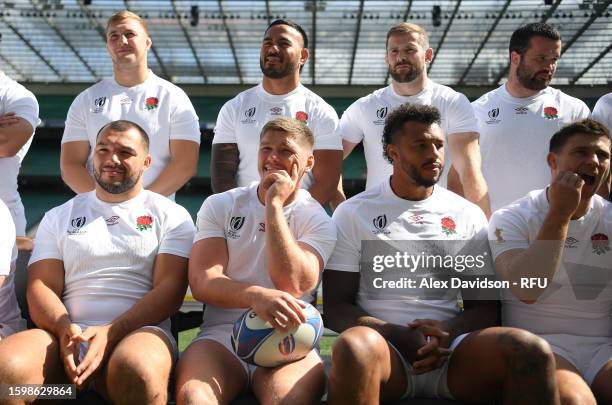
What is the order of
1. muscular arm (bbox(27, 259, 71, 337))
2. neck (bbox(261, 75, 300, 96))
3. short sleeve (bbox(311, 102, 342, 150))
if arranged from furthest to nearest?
neck (bbox(261, 75, 300, 96)) < short sleeve (bbox(311, 102, 342, 150)) < muscular arm (bbox(27, 259, 71, 337))

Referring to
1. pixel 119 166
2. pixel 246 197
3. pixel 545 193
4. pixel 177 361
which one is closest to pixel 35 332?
pixel 177 361

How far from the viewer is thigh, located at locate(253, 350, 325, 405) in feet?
10.5

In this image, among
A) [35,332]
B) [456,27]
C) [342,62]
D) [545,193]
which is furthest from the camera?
[342,62]

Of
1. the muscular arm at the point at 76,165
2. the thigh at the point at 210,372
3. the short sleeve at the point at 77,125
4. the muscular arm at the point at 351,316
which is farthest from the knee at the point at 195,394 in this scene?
the short sleeve at the point at 77,125

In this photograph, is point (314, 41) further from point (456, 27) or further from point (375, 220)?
point (375, 220)

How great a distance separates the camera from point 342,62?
21.5 m

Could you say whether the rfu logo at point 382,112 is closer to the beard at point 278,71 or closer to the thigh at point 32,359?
the beard at point 278,71

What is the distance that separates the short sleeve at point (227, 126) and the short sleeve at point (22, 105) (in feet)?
4.06

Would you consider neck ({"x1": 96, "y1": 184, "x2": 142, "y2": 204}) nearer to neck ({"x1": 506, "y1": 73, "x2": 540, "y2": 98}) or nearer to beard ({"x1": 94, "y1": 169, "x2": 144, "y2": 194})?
beard ({"x1": 94, "y1": 169, "x2": 144, "y2": 194})

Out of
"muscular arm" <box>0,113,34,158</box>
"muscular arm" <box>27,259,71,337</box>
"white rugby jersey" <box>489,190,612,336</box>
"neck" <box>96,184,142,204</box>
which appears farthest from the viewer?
"muscular arm" <box>0,113,34,158</box>

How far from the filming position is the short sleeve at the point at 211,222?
386 centimetres

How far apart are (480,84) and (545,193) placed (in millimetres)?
19310

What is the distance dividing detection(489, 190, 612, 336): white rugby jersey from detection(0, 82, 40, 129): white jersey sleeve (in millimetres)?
3108

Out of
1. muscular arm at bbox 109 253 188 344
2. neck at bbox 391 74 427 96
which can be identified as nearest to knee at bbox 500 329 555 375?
muscular arm at bbox 109 253 188 344
